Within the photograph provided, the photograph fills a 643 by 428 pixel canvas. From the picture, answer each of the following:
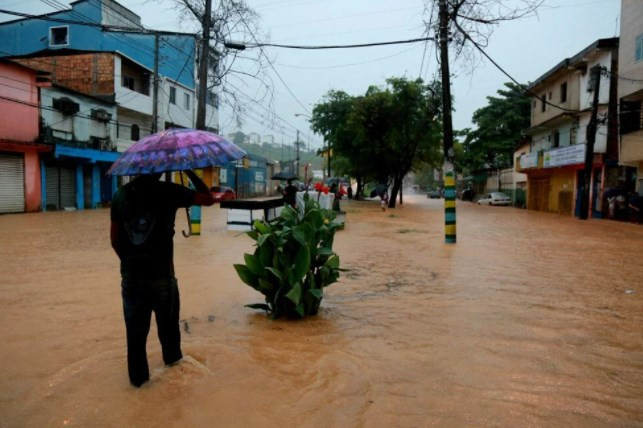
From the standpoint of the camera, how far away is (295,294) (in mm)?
4625

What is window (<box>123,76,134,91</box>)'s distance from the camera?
105ft

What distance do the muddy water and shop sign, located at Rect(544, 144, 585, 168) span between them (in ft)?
57.4

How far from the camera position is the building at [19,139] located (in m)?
21.2

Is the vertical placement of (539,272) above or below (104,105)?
below

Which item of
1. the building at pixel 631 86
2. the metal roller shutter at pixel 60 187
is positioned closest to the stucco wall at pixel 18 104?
the metal roller shutter at pixel 60 187

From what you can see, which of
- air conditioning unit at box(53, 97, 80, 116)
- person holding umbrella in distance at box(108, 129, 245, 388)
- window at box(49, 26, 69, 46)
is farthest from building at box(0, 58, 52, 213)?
person holding umbrella in distance at box(108, 129, 245, 388)

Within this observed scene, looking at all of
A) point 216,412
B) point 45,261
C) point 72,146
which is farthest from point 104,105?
point 216,412

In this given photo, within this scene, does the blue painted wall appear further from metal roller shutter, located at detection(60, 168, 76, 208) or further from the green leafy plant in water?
the green leafy plant in water

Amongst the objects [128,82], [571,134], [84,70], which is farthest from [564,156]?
[84,70]

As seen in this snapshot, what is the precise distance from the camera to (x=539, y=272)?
8266 mm

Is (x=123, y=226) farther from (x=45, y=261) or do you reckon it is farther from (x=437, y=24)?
(x=437, y=24)

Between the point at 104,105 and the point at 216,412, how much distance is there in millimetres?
29849

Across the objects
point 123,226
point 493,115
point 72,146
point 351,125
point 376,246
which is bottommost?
point 376,246

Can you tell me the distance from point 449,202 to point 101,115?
24080mm
